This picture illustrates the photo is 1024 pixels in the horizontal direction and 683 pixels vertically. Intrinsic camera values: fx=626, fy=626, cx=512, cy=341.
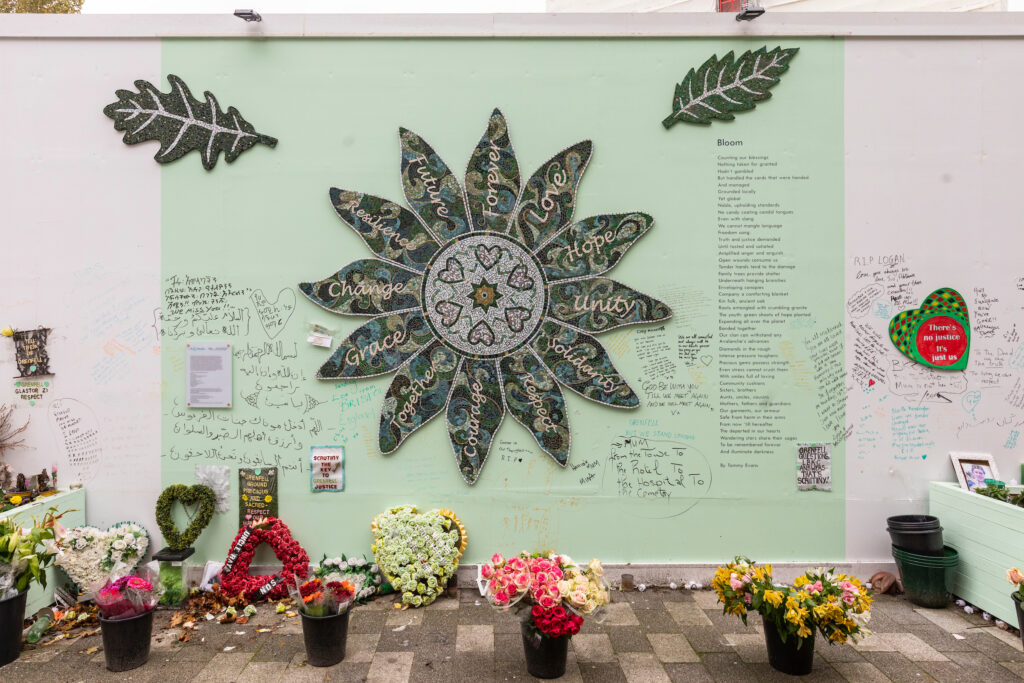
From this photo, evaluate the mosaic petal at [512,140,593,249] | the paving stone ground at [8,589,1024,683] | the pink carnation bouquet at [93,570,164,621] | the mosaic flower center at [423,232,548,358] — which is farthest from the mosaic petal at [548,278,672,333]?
the pink carnation bouquet at [93,570,164,621]

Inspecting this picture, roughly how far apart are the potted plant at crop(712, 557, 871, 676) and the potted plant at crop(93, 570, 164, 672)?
310cm

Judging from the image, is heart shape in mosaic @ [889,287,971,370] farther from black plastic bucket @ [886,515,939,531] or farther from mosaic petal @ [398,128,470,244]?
mosaic petal @ [398,128,470,244]

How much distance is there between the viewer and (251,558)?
4.25 m

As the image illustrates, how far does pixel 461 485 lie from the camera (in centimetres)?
438

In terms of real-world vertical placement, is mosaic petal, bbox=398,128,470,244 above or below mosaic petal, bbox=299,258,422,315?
above

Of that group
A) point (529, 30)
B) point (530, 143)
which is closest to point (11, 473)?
point (530, 143)

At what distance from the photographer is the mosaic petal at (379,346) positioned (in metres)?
4.36

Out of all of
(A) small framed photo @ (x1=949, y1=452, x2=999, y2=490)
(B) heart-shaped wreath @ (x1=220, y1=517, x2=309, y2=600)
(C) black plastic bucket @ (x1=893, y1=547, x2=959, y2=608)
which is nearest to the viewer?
(C) black plastic bucket @ (x1=893, y1=547, x2=959, y2=608)

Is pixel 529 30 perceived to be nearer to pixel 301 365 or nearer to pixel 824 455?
pixel 301 365

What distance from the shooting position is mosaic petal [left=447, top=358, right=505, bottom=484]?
4.36 meters

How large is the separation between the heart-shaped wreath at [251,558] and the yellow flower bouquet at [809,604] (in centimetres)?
278

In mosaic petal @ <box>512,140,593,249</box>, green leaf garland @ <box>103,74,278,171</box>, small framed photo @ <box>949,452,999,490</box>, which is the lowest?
small framed photo @ <box>949,452,999,490</box>

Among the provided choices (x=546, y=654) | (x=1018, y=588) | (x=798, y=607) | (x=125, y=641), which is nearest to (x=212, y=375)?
(x=125, y=641)

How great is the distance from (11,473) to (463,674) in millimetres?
3473
